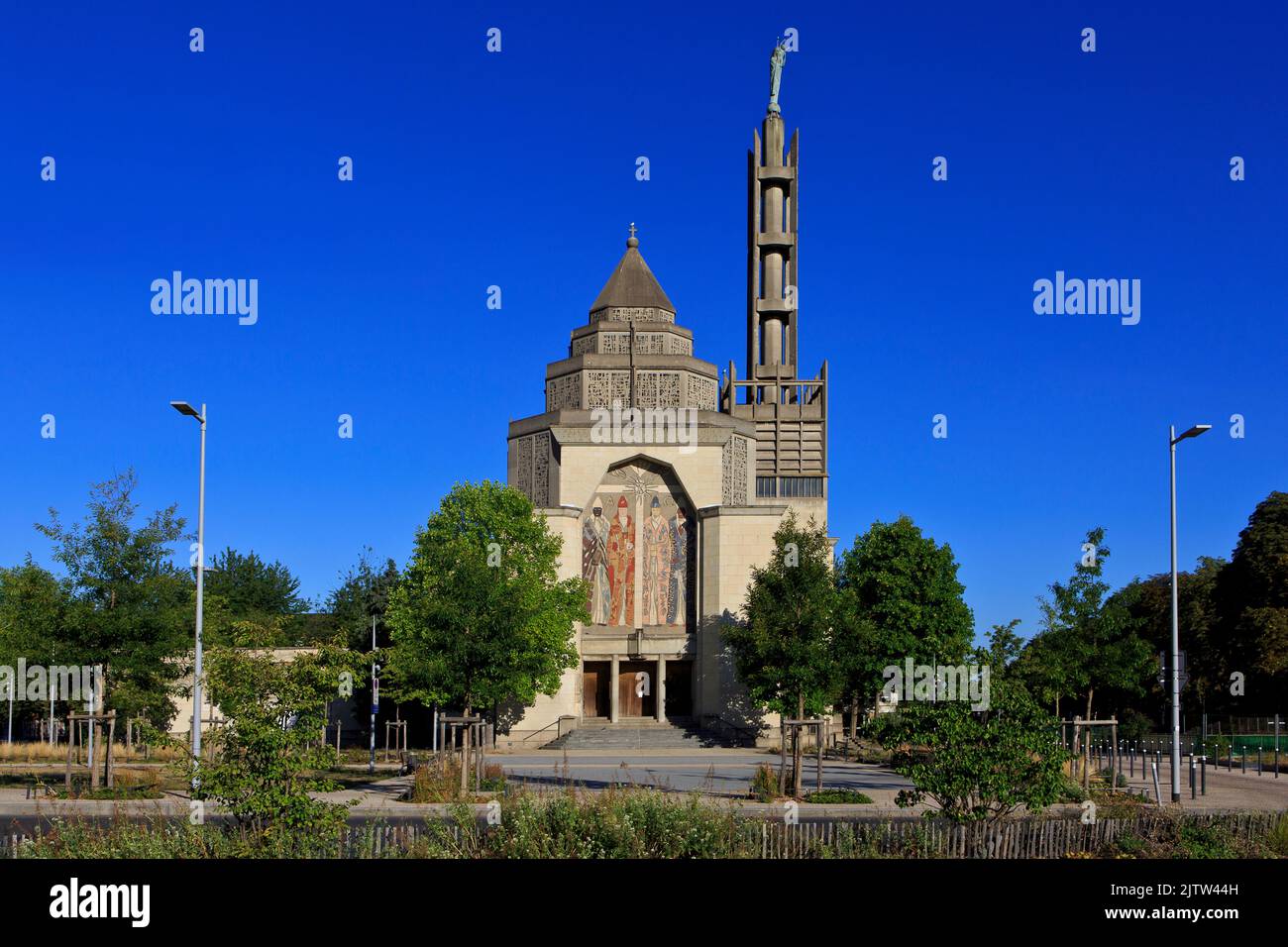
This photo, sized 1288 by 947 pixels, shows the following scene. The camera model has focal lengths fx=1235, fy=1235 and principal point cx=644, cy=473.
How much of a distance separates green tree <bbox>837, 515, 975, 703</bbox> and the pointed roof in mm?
19044

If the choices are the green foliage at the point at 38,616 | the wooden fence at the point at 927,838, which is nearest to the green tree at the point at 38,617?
the green foliage at the point at 38,616

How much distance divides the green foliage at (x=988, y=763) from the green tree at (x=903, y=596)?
3669cm

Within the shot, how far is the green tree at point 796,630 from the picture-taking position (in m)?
45.3

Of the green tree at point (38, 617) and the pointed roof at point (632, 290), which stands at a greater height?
the pointed roof at point (632, 290)

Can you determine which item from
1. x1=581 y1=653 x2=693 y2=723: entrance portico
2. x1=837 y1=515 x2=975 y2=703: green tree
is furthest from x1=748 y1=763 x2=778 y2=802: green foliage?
x1=581 y1=653 x2=693 y2=723: entrance portico

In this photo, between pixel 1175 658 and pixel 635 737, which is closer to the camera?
pixel 1175 658

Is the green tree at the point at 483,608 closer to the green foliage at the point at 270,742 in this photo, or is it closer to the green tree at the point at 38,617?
the green tree at the point at 38,617

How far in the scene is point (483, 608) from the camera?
4191 centimetres

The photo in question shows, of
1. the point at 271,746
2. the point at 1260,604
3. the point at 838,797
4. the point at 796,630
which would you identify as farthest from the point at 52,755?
the point at 1260,604

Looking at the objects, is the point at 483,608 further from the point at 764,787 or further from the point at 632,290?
the point at 632,290

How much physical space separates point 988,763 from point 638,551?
46.2 meters

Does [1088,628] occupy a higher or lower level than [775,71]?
lower
